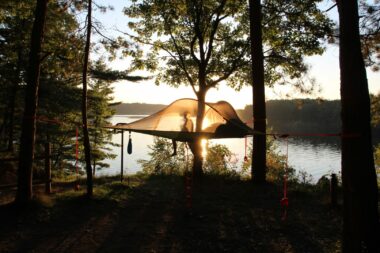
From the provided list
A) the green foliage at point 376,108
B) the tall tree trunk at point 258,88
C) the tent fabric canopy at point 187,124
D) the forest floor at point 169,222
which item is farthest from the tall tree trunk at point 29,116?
the green foliage at point 376,108

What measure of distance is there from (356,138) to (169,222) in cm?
403

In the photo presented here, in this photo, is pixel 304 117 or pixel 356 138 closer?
pixel 356 138

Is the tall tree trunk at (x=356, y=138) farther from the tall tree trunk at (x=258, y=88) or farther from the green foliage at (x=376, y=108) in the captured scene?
the green foliage at (x=376, y=108)

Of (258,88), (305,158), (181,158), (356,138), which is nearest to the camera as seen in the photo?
(356,138)

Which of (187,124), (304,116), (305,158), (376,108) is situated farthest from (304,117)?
(187,124)

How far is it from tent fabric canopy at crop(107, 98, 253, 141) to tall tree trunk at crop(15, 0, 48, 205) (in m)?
1.81

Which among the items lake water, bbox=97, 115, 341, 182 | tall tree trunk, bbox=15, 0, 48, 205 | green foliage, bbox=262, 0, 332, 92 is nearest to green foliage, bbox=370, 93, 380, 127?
green foliage, bbox=262, 0, 332, 92

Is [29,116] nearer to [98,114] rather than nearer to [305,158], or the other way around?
[98,114]

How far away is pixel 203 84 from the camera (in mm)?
11938

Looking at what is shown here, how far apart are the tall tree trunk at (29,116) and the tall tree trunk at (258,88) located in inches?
232

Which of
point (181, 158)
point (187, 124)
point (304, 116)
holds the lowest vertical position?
point (181, 158)

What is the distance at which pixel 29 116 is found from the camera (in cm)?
718

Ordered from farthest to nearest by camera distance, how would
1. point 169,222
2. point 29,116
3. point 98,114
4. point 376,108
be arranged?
1. point 98,114
2. point 376,108
3. point 29,116
4. point 169,222

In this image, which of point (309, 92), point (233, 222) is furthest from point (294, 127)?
point (233, 222)
